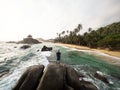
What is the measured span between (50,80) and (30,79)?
1761 mm

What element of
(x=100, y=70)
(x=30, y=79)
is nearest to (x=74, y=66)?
(x=100, y=70)

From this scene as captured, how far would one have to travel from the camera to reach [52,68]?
38.3 feet

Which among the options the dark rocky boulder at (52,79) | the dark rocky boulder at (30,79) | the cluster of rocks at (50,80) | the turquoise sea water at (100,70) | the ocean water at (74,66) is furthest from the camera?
the turquoise sea water at (100,70)

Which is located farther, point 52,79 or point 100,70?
point 100,70

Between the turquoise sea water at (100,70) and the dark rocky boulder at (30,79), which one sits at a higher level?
the dark rocky boulder at (30,79)

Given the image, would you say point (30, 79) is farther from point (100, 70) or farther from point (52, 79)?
point (100, 70)

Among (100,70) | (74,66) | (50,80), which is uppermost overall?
(50,80)

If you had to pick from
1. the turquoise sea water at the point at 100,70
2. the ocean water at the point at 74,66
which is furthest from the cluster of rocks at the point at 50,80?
the turquoise sea water at the point at 100,70

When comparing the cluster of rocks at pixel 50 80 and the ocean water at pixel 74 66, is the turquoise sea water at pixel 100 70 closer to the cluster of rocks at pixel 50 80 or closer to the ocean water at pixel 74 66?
the ocean water at pixel 74 66

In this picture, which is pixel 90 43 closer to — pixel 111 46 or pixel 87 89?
pixel 111 46

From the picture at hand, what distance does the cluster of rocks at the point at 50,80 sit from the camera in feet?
33.3

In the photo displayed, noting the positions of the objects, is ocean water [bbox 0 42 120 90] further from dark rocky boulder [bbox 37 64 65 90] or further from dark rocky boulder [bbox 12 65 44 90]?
dark rocky boulder [bbox 37 64 65 90]

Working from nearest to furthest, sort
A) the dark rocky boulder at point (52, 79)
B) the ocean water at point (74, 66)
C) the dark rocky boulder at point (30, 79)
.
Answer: the dark rocky boulder at point (52, 79)
the dark rocky boulder at point (30, 79)
the ocean water at point (74, 66)

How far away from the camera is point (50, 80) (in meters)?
10.4
